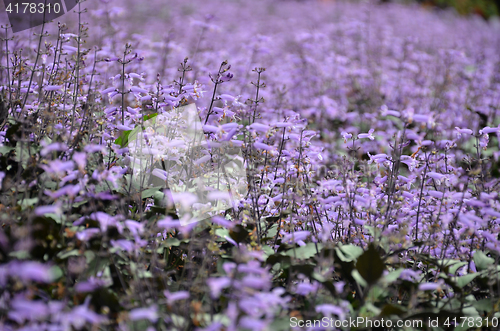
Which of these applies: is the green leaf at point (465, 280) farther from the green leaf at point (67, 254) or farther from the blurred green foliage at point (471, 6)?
the blurred green foliage at point (471, 6)

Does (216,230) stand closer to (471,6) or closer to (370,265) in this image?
(370,265)

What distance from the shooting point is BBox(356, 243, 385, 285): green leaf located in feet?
8.53

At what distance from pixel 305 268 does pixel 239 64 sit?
267 inches

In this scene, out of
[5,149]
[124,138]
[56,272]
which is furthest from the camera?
[124,138]

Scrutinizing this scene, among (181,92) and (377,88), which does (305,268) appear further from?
(377,88)

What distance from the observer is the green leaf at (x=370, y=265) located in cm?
260
